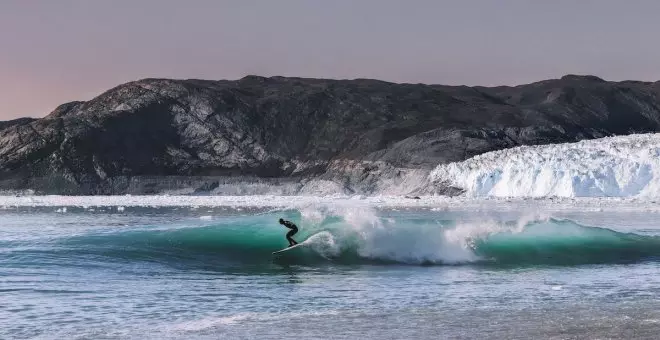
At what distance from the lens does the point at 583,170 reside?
6425 cm

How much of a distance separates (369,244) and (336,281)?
5.04 metres

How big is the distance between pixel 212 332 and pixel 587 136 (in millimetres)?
191183

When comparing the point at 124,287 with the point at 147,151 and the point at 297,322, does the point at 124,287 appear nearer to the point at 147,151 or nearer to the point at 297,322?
the point at 297,322

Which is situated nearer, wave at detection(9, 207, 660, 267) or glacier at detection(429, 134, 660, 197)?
wave at detection(9, 207, 660, 267)

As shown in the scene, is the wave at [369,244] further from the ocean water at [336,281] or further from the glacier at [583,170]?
the glacier at [583,170]

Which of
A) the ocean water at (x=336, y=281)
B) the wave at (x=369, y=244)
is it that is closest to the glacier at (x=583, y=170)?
the ocean water at (x=336, y=281)

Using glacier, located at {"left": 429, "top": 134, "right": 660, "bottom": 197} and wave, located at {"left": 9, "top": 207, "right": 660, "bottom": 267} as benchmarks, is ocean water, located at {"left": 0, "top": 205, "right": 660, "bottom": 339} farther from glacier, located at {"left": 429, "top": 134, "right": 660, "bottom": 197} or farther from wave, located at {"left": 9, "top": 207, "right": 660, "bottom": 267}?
glacier, located at {"left": 429, "top": 134, "right": 660, "bottom": 197}

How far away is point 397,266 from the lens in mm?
22016

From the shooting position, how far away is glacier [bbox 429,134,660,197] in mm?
62438

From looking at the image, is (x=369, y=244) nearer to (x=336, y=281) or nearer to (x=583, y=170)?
(x=336, y=281)

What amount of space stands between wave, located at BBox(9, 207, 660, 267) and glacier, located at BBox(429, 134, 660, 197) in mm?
35902

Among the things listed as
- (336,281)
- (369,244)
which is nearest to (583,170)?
(369,244)

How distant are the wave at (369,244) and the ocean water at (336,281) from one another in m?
0.05

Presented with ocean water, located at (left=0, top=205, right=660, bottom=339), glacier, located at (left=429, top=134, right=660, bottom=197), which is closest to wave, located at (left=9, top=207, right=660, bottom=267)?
ocean water, located at (left=0, top=205, right=660, bottom=339)
